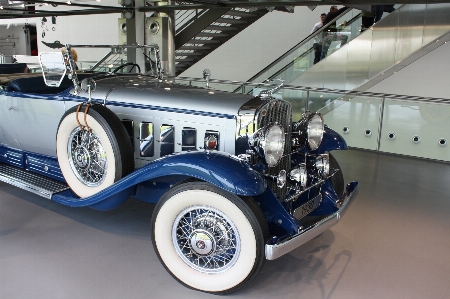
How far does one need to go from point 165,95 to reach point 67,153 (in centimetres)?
100

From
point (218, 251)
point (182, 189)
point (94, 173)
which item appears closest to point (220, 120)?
point (182, 189)

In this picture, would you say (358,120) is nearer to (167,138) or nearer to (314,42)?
(314,42)

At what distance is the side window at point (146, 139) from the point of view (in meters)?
3.57

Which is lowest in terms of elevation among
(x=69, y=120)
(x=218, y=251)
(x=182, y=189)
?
(x=218, y=251)

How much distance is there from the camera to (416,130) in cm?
675

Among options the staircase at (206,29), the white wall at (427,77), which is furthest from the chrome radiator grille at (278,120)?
the white wall at (427,77)

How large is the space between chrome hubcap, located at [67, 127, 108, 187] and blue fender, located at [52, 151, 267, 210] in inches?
17.8

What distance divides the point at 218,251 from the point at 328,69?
24.0 feet

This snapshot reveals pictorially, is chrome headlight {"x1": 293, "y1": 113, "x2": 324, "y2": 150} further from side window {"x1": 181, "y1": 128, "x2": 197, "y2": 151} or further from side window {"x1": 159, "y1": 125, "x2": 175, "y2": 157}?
side window {"x1": 159, "y1": 125, "x2": 175, "y2": 157}

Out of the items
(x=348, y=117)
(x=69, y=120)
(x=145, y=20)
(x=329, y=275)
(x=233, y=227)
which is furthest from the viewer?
(x=145, y=20)

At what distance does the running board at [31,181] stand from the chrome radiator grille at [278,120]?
1873 millimetres

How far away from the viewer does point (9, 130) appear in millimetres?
4562

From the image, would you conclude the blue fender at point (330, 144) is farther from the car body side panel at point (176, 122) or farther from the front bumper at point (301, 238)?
the car body side panel at point (176, 122)

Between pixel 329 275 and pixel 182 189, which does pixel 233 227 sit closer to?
pixel 182 189
